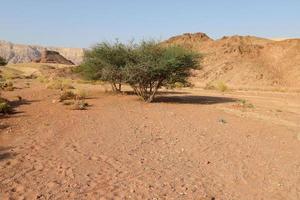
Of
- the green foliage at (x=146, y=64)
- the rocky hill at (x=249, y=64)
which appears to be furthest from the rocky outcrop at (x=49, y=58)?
the green foliage at (x=146, y=64)

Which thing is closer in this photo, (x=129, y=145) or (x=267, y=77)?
(x=129, y=145)

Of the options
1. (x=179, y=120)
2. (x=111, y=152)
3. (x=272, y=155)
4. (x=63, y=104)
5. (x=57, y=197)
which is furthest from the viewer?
(x=63, y=104)

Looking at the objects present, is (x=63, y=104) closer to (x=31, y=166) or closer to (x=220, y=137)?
(x=220, y=137)

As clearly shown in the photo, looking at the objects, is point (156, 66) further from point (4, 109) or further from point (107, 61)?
point (4, 109)

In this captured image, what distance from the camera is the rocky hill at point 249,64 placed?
53.6 m

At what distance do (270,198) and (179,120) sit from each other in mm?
8367

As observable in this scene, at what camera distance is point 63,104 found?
19438mm

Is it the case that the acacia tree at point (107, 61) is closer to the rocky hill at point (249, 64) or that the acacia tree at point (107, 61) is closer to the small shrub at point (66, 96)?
the small shrub at point (66, 96)

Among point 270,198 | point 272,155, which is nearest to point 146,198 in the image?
point 270,198

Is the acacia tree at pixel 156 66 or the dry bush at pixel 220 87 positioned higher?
the acacia tree at pixel 156 66

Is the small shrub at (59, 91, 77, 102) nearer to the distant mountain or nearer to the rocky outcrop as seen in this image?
the rocky outcrop

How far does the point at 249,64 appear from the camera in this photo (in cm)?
5894

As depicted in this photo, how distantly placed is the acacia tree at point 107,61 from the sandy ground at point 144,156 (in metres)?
6.19

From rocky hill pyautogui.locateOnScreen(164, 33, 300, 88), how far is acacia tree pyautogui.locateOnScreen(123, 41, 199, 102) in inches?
1066
